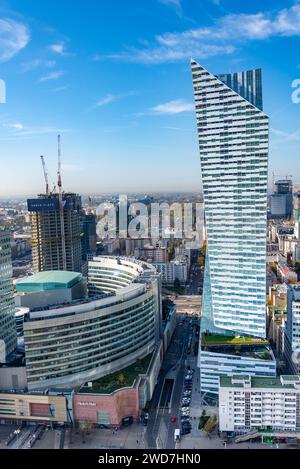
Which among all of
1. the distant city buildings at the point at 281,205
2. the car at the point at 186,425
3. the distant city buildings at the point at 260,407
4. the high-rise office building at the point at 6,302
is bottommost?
the car at the point at 186,425

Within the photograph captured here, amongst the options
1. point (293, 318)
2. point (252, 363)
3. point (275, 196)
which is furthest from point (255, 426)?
point (275, 196)

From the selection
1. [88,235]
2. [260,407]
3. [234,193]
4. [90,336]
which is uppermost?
[234,193]

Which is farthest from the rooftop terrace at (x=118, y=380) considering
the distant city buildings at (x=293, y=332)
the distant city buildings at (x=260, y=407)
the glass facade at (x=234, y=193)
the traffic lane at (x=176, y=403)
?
the distant city buildings at (x=293, y=332)

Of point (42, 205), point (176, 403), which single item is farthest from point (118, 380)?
point (42, 205)

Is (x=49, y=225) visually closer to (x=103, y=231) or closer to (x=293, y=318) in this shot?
(x=103, y=231)

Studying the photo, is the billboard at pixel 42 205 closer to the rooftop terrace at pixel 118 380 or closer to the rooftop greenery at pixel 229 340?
the rooftop terrace at pixel 118 380

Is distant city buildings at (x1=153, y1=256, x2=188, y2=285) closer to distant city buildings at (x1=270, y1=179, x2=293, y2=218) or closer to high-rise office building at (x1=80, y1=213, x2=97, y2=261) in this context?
high-rise office building at (x1=80, y1=213, x2=97, y2=261)

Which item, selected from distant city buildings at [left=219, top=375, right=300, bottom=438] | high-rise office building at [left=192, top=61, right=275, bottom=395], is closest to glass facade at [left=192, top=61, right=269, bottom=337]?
high-rise office building at [left=192, top=61, right=275, bottom=395]

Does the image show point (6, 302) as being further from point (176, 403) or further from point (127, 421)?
point (176, 403)
